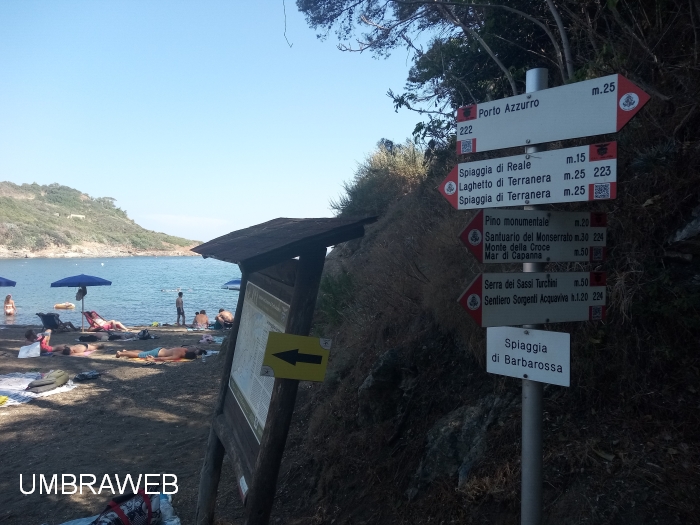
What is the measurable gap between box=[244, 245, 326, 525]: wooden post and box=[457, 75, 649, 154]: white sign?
1.36 meters

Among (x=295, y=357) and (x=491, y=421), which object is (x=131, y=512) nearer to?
(x=295, y=357)

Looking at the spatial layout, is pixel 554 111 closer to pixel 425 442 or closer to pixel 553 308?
pixel 553 308

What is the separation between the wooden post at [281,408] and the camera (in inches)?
146

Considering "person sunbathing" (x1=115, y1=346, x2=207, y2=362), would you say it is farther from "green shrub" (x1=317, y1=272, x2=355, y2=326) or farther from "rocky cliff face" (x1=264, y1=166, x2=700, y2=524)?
"rocky cliff face" (x1=264, y1=166, x2=700, y2=524)

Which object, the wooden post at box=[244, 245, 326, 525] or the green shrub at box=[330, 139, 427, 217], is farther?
the green shrub at box=[330, 139, 427, 217]

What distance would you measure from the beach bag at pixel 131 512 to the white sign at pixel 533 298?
13.5 feet

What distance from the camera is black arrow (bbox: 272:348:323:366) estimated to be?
3.54 metres

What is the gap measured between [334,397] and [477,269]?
2.45 metres

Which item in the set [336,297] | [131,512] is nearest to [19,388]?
[336,297]

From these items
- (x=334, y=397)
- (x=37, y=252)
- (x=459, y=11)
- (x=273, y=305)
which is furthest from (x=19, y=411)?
(x=37, y=252)

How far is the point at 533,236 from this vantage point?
2.55 m

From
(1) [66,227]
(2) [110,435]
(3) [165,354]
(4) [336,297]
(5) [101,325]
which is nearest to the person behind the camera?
(2) [110,435]

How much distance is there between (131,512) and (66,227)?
129628 millimetres

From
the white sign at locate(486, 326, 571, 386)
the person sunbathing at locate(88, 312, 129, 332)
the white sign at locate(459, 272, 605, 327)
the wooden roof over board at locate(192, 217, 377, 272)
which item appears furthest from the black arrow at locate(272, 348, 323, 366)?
the person sunbathing at locate(88, 312, 129, 332)
